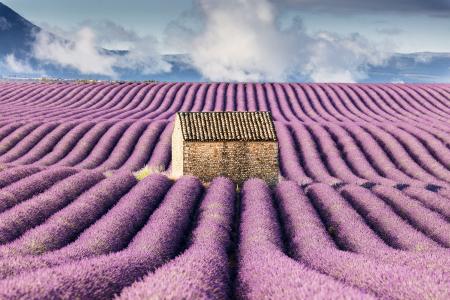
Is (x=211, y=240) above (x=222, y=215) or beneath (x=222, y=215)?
above

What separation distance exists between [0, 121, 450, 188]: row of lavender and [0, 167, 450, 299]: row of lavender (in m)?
8.39

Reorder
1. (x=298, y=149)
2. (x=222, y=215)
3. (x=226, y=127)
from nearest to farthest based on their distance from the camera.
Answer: (x=222, y=215) < (x=226, y=127) < (x=298, y=149)

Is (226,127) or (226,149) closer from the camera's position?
(226,149)

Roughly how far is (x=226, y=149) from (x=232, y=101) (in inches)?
1054

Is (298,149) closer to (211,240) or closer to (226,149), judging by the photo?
(226,149)

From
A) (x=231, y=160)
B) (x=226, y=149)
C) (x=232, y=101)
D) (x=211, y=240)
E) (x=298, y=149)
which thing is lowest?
(x=298, y=149)

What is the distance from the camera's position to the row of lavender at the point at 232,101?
4372 cm

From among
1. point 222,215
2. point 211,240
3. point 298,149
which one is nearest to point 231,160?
point 222,215

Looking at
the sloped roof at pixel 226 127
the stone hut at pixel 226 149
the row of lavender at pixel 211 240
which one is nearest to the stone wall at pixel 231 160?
the stone hut at pixel 226 149

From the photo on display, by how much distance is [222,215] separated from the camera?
15203 millimetres

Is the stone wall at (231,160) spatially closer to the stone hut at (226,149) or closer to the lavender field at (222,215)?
the stone hut at (226,149)

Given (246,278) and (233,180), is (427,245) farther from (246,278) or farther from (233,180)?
(233,180)

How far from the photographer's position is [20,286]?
20.8ft

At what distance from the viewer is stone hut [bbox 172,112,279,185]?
75.0 ft
